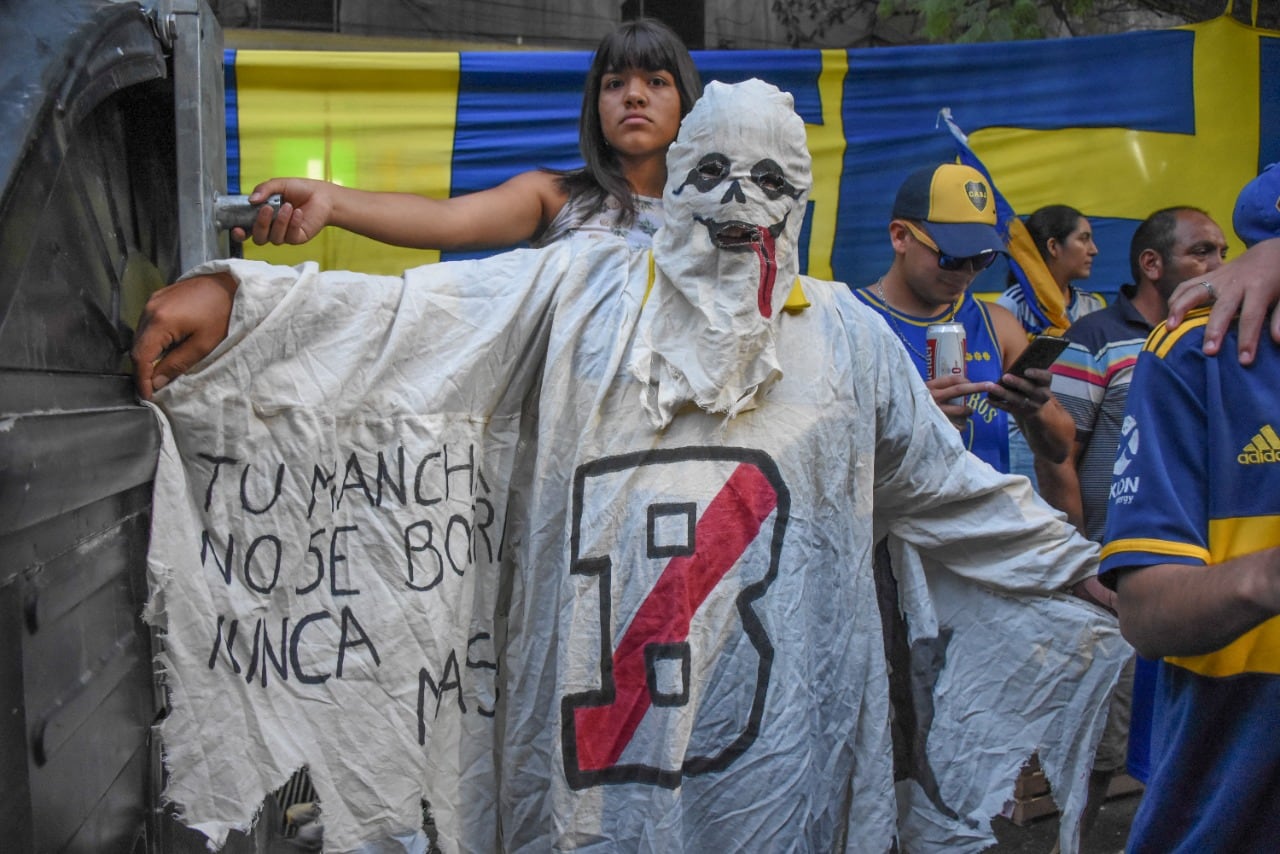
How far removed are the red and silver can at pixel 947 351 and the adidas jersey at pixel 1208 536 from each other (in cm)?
102

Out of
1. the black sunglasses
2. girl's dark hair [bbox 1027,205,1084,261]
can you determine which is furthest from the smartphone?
girl's dark hair [bbox 1027,205,1084,261]

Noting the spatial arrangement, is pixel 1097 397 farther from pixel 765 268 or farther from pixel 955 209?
pixel 765 268

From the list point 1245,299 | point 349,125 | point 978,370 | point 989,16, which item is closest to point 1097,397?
point 978,370

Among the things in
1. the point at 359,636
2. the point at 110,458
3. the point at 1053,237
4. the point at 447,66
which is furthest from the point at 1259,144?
the point at 110,458

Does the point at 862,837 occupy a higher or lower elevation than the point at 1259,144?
lower

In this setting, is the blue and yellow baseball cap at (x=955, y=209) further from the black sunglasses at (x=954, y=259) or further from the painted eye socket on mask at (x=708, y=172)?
the painted eye socket on mask at (x=708, y=172)

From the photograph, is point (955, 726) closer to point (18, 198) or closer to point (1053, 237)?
point (18, 198)

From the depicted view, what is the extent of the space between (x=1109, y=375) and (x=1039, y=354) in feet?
3.93

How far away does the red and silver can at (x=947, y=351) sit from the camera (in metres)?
2.56

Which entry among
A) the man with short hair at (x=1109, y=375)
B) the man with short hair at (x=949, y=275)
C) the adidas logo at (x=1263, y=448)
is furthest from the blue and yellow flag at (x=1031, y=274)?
the adidas logo at (x=1263, y=448)

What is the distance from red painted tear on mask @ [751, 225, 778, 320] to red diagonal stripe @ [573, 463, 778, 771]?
28 centimetres

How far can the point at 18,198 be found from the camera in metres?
1.16

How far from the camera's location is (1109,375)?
336 centimetres

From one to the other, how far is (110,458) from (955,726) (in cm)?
162
